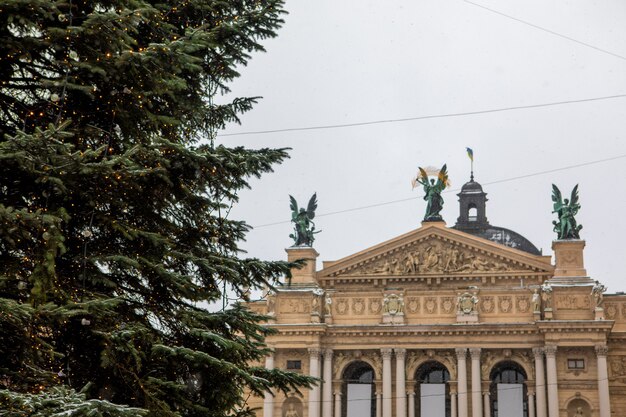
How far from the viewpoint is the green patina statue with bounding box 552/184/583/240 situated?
154 feet

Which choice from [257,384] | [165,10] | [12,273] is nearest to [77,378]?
[12,273]

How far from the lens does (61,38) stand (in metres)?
10.3

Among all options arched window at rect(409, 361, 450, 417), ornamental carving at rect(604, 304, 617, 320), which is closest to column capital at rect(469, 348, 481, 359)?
arched window at rect(409, 361, 450, 417)

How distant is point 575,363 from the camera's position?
4434 centimetres

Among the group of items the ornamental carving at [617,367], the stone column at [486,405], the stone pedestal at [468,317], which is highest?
the stone pedestal at [468,317]

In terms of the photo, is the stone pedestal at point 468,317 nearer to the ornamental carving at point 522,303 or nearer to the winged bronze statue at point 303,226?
the ornamental carving at point 522,303

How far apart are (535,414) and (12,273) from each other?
3883cm

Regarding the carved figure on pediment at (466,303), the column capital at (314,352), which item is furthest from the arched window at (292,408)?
the carved figure on pediment at (466,303)

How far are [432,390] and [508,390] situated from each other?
3.95m

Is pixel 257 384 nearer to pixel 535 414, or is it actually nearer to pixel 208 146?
pixel 208 146

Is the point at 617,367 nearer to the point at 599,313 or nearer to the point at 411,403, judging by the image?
the point at 599,313

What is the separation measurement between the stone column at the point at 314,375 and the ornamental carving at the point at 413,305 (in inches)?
208

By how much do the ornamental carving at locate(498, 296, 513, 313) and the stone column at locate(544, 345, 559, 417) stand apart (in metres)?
2.73

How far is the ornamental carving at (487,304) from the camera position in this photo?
4547 centimetres
